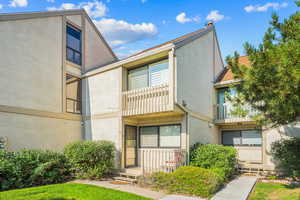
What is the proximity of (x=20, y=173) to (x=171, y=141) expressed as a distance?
6.66m

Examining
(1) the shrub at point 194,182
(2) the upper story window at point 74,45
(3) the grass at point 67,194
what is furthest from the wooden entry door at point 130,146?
(2) the upper story window at point 74,45

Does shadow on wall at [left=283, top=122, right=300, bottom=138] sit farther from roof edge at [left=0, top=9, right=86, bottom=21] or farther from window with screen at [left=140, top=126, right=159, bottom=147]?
roof edge at [left=0, top=9, right=86, bottom=21]

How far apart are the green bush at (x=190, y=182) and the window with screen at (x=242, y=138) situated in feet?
19.1

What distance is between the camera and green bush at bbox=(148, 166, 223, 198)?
7379mm

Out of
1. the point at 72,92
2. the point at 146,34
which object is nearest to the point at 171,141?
the point at 72,92

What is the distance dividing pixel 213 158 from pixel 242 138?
4882 mm

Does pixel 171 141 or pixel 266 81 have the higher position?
pixel 266 81

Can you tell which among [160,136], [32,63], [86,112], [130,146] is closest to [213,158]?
[160,136]

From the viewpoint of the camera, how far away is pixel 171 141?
35.2 ft

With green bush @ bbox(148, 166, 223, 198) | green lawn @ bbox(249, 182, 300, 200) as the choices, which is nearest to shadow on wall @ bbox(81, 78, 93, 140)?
green bush @ bbox(148, 166, 223, 198)

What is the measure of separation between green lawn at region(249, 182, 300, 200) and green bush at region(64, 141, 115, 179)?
6241 millimetres

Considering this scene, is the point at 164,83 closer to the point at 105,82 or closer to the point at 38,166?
the point at 105,82

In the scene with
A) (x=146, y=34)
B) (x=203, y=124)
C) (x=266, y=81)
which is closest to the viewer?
(x=266, y=81)

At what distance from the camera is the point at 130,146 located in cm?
1147
